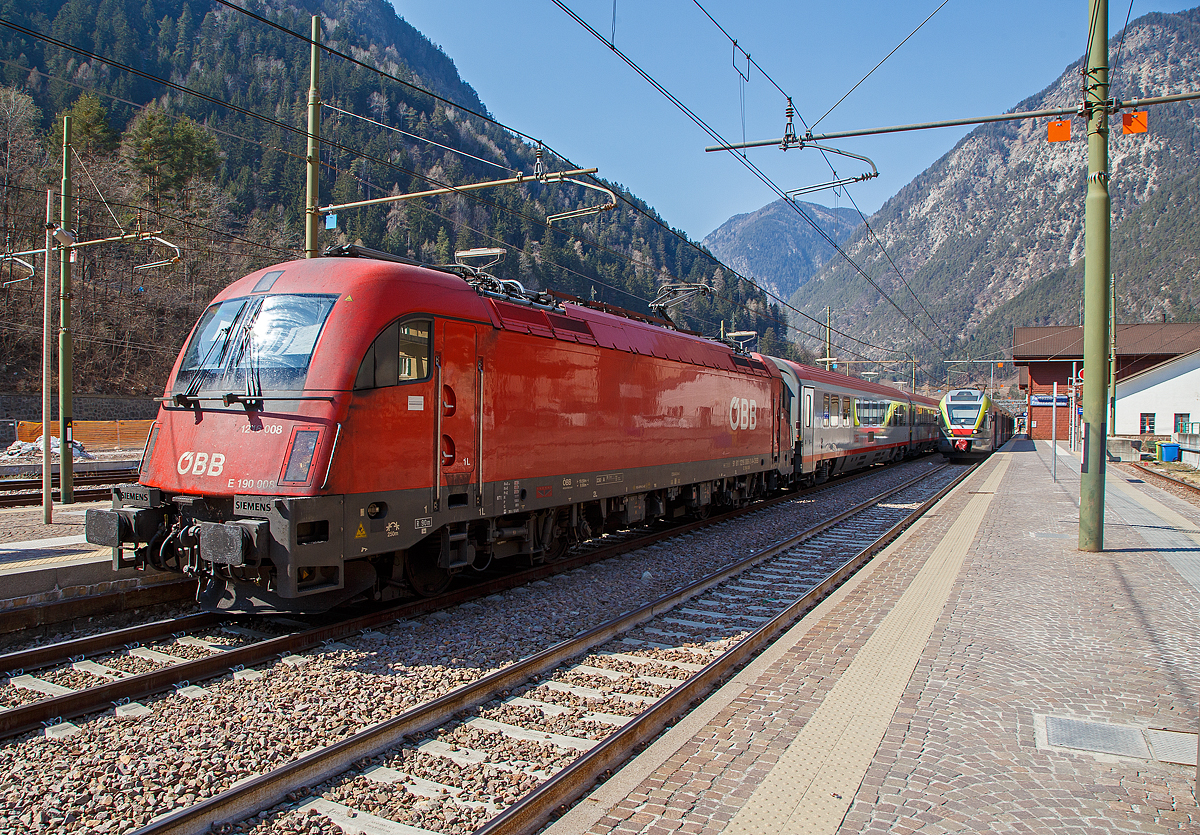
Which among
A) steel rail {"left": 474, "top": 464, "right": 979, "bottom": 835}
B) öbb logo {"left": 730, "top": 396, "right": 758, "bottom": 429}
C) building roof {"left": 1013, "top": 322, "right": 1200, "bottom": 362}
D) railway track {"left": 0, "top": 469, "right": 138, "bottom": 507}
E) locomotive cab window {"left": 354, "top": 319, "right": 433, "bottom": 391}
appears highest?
building roof {"left": 1013, "top": 322, "right": 1200, "bottom": 362}

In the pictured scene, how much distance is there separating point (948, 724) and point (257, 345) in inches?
254

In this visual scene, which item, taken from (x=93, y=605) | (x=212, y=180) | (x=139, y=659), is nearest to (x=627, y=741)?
(x=139, y=659)

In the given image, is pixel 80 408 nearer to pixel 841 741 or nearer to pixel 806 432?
pixel 806 432

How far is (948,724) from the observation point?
4848 millimetres

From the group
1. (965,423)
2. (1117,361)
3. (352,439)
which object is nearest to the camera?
(352,439)

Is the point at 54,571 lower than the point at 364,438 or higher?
lower

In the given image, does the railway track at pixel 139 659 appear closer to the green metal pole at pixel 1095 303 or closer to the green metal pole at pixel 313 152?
the green metal pole at pixel 313 152

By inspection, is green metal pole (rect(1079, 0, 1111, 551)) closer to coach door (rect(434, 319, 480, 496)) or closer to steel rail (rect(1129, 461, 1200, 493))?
coach door (rect(434, 319, 480, 496))

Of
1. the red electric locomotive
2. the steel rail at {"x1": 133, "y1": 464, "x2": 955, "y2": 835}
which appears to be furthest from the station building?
the steel rail at {"x1": 133, "y1": 464, "x2": 955, "y2": 835}

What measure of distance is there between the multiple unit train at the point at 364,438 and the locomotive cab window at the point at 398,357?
0.6 inches

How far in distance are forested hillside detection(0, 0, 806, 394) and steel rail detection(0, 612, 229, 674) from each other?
5.88 m

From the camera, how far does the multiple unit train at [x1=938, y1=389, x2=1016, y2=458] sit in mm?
35406

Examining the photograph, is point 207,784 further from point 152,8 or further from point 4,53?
point 152,8

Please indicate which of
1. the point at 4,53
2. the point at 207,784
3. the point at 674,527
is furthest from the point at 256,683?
the point at 4,53
